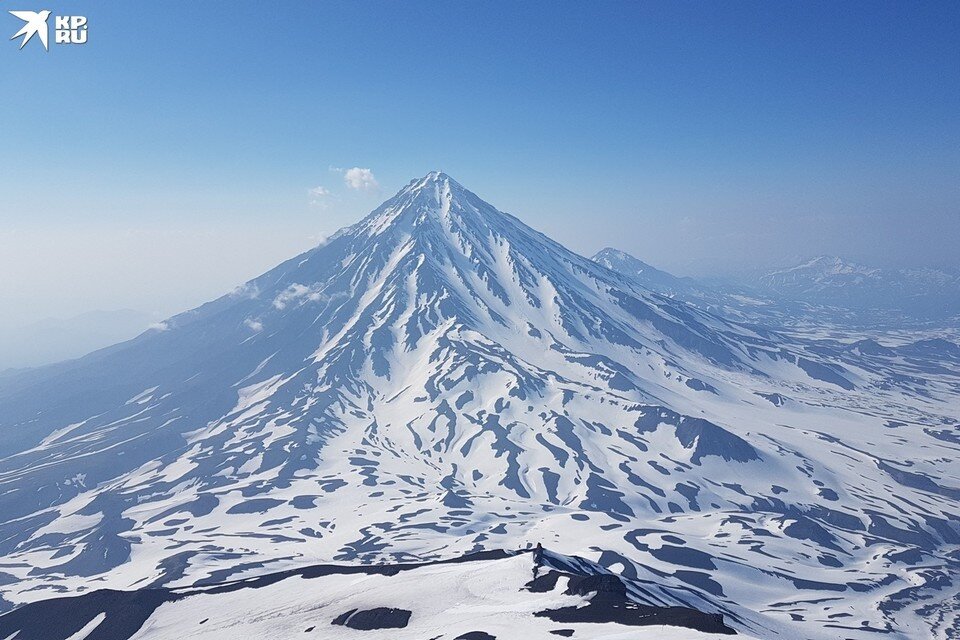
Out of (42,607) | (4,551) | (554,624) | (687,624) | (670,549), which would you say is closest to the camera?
(687,624)

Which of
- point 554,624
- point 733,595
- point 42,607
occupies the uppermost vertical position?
point 554,624

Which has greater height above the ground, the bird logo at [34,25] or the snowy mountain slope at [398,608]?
the bird logo at [34,25]

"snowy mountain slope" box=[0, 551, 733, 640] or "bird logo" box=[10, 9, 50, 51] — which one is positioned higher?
"bird logo" box=[10, 9, 50, 51]

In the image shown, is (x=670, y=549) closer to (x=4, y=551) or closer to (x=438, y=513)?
(x=438, y=513)

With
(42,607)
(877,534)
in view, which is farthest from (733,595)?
(42,607)

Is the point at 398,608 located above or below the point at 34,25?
below

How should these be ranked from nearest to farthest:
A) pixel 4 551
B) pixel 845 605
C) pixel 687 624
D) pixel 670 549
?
pixel 687 624
pixel 845 605
pixel 670 549
pixel 4 551

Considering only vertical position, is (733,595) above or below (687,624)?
below

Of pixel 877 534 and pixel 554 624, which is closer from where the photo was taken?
pixel 554 624
